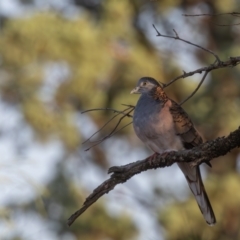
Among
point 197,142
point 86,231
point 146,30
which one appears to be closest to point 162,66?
point 146,30

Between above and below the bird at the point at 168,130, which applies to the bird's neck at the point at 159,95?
above

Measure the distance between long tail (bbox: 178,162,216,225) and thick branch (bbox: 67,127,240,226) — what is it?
2.59 feet

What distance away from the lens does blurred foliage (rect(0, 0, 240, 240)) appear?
32.5ft

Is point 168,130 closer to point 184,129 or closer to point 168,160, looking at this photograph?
point 184,129

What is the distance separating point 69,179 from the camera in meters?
10.4

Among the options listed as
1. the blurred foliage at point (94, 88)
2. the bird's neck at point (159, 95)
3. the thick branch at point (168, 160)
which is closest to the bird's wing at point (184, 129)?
the bird's neck at point (159, 95)

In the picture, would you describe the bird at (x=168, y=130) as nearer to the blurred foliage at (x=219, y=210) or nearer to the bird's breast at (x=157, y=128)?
the bird's breast at (x=157, y=128)

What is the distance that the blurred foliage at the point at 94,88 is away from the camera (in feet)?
32.5

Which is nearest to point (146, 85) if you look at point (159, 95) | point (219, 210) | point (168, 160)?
point (159, 95)

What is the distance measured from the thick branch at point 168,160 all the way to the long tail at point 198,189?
79 cm

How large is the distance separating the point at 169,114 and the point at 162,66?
6895mm

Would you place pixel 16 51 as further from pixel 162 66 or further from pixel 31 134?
pixel 162 66

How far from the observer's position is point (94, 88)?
33.6ft

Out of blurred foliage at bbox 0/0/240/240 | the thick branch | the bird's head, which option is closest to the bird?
the bird's head
